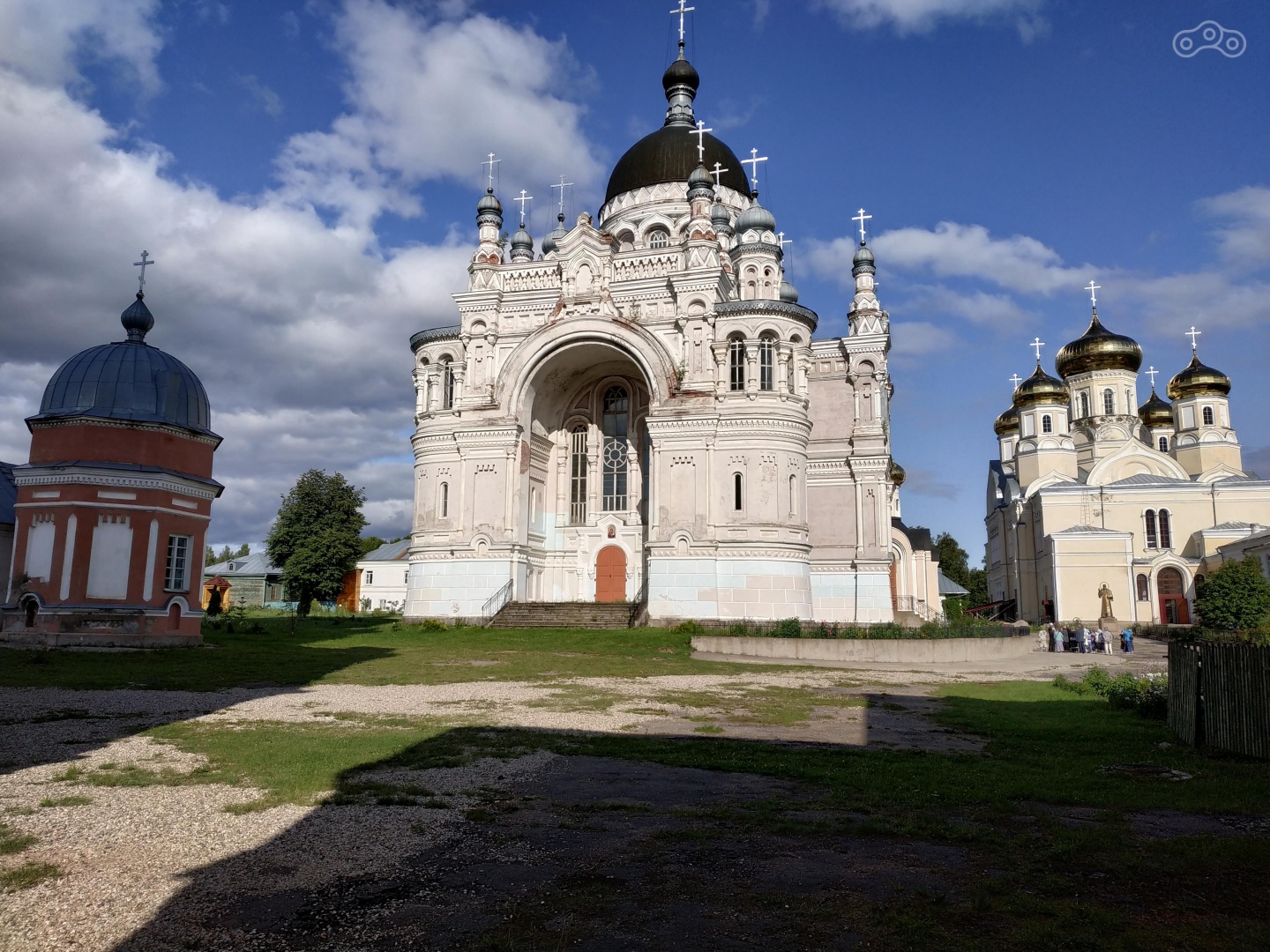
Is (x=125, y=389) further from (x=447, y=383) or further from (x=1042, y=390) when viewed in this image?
(x=1042, y=390)

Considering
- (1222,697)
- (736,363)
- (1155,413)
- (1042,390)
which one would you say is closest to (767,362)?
(736,363)

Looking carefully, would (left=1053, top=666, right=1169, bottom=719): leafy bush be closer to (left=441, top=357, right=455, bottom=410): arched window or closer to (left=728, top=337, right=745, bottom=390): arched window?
(left=728, top=337, right=745, bottom=390): arched window

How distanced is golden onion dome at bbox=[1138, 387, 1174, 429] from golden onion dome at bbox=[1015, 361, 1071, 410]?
734cm

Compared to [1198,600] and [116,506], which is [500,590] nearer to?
[116,506]

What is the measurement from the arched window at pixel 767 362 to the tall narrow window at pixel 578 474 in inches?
383

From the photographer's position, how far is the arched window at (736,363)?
123 feet

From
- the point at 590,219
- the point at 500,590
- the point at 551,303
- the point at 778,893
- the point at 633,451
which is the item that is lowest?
the point at 778,893

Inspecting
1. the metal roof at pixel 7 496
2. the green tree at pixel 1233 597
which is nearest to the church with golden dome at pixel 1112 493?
the green tree at pixel 1233 597

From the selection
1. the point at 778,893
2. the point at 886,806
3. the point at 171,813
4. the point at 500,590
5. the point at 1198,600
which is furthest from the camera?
the point at 1198,600

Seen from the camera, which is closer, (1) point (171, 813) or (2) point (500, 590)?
(1) point (171, 813)

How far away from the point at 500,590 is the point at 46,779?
28685 mm

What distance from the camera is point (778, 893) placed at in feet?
19.7

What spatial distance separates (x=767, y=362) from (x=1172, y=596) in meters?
33.0

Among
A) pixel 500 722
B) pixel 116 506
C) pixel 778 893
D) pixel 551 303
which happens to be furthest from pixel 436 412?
pixel 778 893
